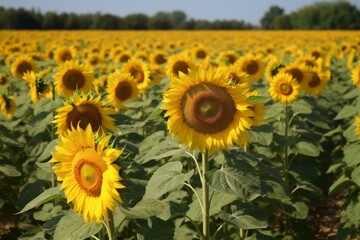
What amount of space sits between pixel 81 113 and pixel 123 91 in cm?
245

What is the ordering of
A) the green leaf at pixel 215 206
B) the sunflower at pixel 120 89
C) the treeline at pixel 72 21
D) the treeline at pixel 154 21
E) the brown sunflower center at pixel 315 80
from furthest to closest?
the treeline at pixel 154 21
the treeline at pixel 72 21
the brown sunflower center at pixel 315 80
the sunflower at pixel 120 89
the green leaf at pixel 215 206

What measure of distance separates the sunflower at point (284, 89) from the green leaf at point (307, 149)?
524mm

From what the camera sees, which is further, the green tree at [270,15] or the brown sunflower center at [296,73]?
the green tree at [270,15]

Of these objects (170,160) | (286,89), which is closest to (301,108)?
(286,89)

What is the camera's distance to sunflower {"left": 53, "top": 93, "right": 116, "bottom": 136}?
2891 mm

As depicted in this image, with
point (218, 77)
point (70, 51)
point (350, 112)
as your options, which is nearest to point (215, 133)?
point (218, 77)

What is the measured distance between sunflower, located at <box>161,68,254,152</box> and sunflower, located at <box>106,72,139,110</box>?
2.72 m

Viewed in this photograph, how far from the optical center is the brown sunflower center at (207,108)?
2.59 meters

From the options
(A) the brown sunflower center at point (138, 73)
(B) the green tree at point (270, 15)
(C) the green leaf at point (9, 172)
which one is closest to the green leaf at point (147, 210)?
(C) the green leaf at point (9, 172)

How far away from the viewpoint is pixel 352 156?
3945 mm

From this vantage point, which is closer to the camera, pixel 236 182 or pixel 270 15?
pixel 236 182

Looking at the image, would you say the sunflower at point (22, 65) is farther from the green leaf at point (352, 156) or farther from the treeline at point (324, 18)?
the treeline at point (324, 18)

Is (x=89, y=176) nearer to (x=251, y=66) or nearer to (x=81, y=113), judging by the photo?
(x=81, y=113)

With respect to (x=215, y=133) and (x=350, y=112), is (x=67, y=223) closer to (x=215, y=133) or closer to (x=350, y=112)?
(x=215, y=133)
